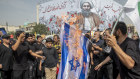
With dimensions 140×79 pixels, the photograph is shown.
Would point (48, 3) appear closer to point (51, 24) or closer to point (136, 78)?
point (51, 24)

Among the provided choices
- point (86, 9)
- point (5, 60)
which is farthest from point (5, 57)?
point (86, 9)

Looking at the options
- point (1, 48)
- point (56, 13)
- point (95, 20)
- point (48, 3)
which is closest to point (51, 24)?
point (56, 13)

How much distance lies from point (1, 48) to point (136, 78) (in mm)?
3643

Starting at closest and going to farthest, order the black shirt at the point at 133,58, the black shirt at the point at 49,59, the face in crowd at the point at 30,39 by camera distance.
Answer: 1. the black shirt at the point at 133,58
2. the black shirt at the point at 49,59
3. the face in crowd at the point at 30,39

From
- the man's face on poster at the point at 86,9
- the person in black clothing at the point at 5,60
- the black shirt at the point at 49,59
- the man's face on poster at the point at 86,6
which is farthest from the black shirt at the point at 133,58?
the man's face on poster at the point at 86,6

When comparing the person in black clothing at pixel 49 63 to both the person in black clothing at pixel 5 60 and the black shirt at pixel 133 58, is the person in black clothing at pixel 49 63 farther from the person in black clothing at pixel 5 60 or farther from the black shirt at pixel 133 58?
the black shirt at pixel 133 58

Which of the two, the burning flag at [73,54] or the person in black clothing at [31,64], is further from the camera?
the person in black clothing at [31,64]

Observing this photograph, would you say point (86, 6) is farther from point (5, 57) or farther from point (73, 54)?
point (73, 54)

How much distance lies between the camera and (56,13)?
42.6 meters

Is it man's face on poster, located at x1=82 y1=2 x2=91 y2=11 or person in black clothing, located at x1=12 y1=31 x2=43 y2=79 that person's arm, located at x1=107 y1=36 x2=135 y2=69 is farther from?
man's face on poster, located at x1=82 y1=2 x2=91 y2=11

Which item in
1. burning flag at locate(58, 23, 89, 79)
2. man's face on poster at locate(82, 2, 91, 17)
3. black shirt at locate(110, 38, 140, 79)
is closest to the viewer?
black shirt at locate(110, 38, 140, 79)

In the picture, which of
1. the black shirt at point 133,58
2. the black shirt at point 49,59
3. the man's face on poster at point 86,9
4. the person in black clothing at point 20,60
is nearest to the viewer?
the black shirt at point 133,58

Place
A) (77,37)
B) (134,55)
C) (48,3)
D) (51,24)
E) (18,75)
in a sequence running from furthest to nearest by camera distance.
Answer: (48,3) → (51,24) → (18,75) → (77,37) → (134,55)

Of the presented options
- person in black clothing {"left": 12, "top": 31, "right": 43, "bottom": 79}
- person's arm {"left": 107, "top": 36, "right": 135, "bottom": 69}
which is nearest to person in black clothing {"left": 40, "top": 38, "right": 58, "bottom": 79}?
person in black clothing {"left": 12, "top": 31, "right": 43, "bottom": 79}
